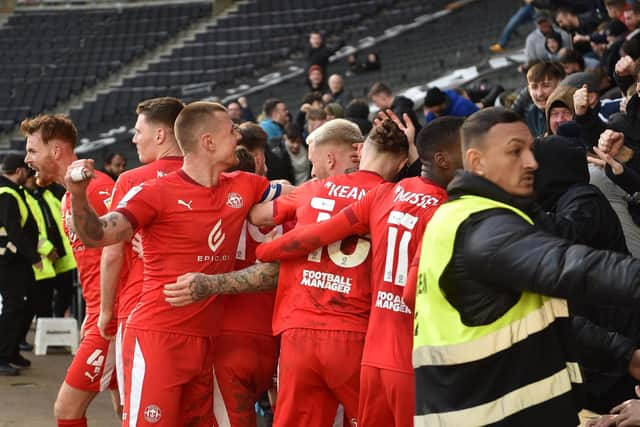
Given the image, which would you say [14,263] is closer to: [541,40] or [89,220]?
[541,40]

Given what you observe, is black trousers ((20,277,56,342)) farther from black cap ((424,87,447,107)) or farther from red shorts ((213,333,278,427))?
red shorts ((213,333,278,427))

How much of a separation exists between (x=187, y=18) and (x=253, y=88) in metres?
8.09

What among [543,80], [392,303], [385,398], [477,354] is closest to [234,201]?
[392,303]

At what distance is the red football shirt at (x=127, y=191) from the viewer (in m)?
5.25

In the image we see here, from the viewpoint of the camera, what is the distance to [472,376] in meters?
3.12

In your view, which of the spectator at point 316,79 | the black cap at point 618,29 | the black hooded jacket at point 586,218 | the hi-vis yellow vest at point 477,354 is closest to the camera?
the hi-vis yellow vest at point 477,354

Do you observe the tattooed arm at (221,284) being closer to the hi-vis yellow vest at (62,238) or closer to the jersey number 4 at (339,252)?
the jersey number 4 at (339,252)

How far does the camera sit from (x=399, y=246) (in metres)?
4.39

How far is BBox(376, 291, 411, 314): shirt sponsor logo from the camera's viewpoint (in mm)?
4379

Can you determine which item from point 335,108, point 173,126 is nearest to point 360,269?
point 173,126

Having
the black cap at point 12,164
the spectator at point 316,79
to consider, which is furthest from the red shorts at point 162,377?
the spectator at point 316,79

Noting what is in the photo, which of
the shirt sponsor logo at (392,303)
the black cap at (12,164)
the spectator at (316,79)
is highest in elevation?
the spectator at (316,79)

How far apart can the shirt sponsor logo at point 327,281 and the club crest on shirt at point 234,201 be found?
541 mm

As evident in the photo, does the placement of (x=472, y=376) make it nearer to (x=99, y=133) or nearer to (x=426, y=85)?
(x=426, y=85)
